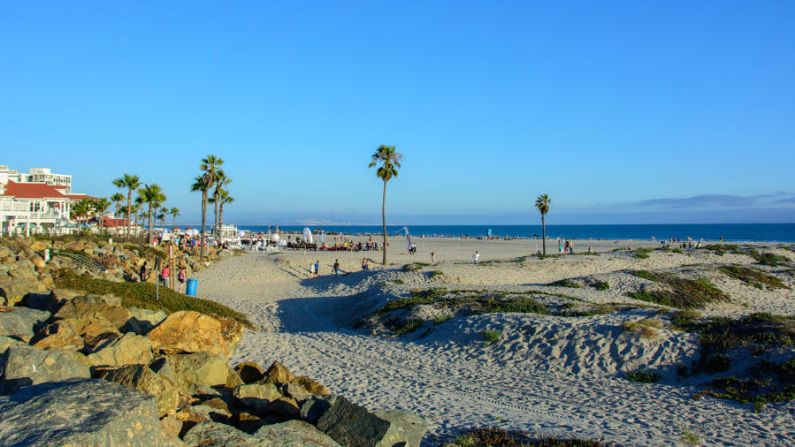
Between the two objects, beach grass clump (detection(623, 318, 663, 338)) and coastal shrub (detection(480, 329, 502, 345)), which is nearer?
beach grass clump (detection(623, 318, 663, 338))

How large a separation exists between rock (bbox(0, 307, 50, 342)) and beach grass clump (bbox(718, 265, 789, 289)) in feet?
104

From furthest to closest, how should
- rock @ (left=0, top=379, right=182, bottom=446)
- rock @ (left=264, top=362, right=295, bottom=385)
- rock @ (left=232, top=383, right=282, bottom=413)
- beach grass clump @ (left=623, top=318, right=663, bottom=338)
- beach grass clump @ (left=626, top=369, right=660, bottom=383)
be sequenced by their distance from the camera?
1. beach grass clump @ (left=623, top=318, right=663, bottom=338)
2. beach grass clump @ (left=626, top=369, right=660, bottom=383)
3. rock @ (left=264, top=362, right=295, bottom=385)
4. rock @ (left=232, top=383, right=282, bottom=413)
5. rock @ (left=0, top=379, right=182, bottom=446)

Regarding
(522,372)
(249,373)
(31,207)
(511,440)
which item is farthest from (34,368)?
(31,207)

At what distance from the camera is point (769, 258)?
136 ft

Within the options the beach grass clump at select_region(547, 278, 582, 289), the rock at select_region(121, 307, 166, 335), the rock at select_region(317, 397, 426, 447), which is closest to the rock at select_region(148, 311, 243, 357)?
the rock at select_region(121, 307, 166, 335)

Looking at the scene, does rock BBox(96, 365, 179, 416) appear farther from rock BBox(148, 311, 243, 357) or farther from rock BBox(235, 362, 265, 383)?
rock BBox(148, 311, 243, 357)

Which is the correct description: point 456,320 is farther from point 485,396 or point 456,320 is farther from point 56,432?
point 56,432

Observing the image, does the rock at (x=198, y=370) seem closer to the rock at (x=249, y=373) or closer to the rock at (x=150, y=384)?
the rock at (x=249, y=373)

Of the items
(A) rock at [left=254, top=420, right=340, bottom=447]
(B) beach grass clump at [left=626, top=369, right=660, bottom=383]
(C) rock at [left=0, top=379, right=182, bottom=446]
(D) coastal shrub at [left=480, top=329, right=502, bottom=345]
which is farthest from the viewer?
(D) coastal shrub at [left=480, top=329, right=502, bottom=345]

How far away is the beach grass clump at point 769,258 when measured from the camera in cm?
3841

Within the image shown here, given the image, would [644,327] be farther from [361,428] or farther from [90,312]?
[90,312]

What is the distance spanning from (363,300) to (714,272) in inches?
772

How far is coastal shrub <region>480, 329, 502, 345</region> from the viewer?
16.0 metres

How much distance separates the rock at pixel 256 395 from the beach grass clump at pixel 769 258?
128ft
